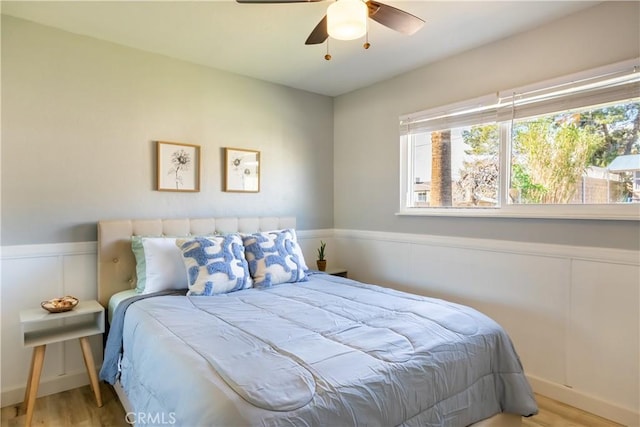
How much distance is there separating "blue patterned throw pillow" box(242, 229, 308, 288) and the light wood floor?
3.84 ft

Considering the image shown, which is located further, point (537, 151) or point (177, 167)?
point (177, 167)

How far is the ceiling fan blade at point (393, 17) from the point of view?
1791 mm

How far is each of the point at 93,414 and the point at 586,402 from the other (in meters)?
3.04

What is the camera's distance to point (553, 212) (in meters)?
2.33

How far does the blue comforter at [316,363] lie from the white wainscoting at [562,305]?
0.76 meters

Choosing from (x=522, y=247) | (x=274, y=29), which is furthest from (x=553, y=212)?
(x=274, y=29)

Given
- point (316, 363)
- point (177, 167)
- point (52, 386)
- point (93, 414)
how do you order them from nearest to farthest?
point (316, 363) < point (93, 414) < point (52, 386) < point (177, 167)

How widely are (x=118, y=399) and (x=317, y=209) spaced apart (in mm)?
2408

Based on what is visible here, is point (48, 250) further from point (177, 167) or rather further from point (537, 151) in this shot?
point (537, 151)

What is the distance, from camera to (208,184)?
3115 millimetres

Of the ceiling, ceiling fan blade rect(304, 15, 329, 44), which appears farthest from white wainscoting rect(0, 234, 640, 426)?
ceiling fan blade rect(304, 15, 329, 44)

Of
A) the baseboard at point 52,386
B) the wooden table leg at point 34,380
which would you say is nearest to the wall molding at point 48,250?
the wooden table leg at point 34,380

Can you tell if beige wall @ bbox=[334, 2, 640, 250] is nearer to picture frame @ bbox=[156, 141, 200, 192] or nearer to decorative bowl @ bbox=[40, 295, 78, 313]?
picture frame @ bbox=[156, 141, 200, 192]

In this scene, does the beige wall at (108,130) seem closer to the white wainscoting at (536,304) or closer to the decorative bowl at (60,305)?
the white wainscoting at (536,304)
